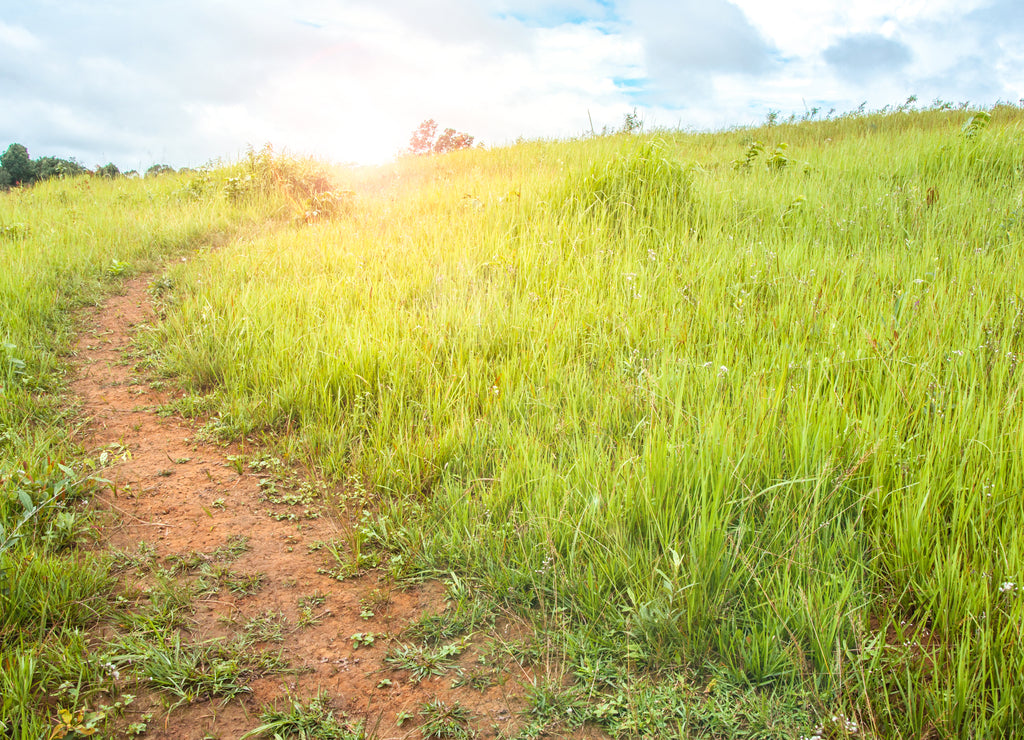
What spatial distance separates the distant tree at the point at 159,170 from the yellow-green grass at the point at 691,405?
8.60 m

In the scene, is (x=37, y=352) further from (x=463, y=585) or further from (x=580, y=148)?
(x=580, y=148)

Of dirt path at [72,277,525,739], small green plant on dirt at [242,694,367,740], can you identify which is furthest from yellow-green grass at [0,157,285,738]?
small green plant on dirt at [242,694,367,740]

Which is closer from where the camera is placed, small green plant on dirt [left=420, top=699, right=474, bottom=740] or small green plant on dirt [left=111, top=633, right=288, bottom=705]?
small green plant on dirt [left=420, top=699, right=474, bottom=740]

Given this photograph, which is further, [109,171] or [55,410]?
[109,171]

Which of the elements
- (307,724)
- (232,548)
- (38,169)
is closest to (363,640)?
(307,724)

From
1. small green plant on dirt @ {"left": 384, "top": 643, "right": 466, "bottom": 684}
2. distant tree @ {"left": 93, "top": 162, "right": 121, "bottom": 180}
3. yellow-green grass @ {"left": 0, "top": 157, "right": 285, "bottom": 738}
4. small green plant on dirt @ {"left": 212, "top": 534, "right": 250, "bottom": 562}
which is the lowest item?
small green plant on dirt @ {"left": 384, "top": 643, "right": 466, "bottom": 684}

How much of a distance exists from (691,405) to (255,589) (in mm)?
2254

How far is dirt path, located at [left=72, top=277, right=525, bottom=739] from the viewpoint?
2.08 metres

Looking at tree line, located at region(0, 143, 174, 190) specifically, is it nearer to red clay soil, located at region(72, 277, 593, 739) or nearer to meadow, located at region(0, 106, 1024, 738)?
meadow, located at region(0, 106, 1024, 738)

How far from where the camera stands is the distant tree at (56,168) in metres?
13.2

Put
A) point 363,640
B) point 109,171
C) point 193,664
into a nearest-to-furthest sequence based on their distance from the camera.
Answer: point 193,664 → point 363,640 → point 109,171

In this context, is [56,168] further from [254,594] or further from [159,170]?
[254,594]

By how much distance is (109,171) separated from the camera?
1323 cm

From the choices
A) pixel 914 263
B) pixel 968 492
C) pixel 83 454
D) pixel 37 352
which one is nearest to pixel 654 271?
pixel 914 263
